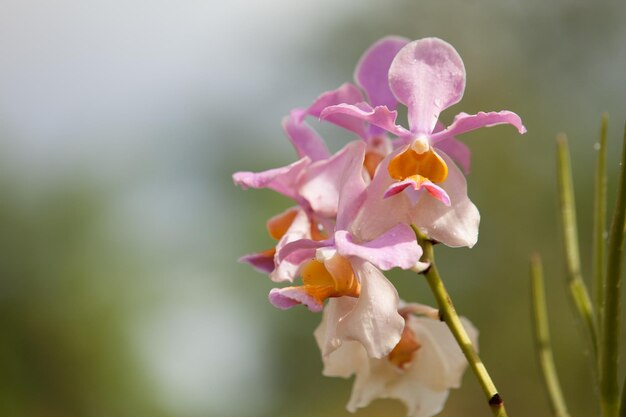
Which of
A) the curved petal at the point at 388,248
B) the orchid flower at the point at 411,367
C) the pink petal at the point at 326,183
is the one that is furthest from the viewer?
the orchid flower at the point at 411,367

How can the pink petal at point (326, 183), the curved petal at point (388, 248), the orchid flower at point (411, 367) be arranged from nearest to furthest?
the curved petal at point (388, 248)
the pink petal at point (326, 183)
the orchid flower at point (411, 367)

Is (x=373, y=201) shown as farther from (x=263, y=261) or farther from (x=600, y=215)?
(x=600, y=215)

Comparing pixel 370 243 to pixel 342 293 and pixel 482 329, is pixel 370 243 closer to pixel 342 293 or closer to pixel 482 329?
pixel 342 293

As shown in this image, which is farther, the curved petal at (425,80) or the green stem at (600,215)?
the green stem at (600,215)

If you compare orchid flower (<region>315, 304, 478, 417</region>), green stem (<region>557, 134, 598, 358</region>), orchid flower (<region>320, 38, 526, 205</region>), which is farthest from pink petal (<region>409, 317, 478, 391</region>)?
orchid flower (<region>320, 38, 526, 205</region>)

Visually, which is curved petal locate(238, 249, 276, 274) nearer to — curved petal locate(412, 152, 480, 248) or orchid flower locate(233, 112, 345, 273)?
orchid flower locate(233, 112, 345, 273)

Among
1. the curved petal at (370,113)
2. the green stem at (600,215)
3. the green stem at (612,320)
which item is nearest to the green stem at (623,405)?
the green stem at (612,320)

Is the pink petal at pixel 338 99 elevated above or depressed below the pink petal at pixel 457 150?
above

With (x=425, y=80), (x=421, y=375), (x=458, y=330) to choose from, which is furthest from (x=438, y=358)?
(x=425, y=80)

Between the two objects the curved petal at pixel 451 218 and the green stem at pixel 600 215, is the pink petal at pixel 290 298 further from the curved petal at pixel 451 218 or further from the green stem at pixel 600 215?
the green stem at pixel 600 215
